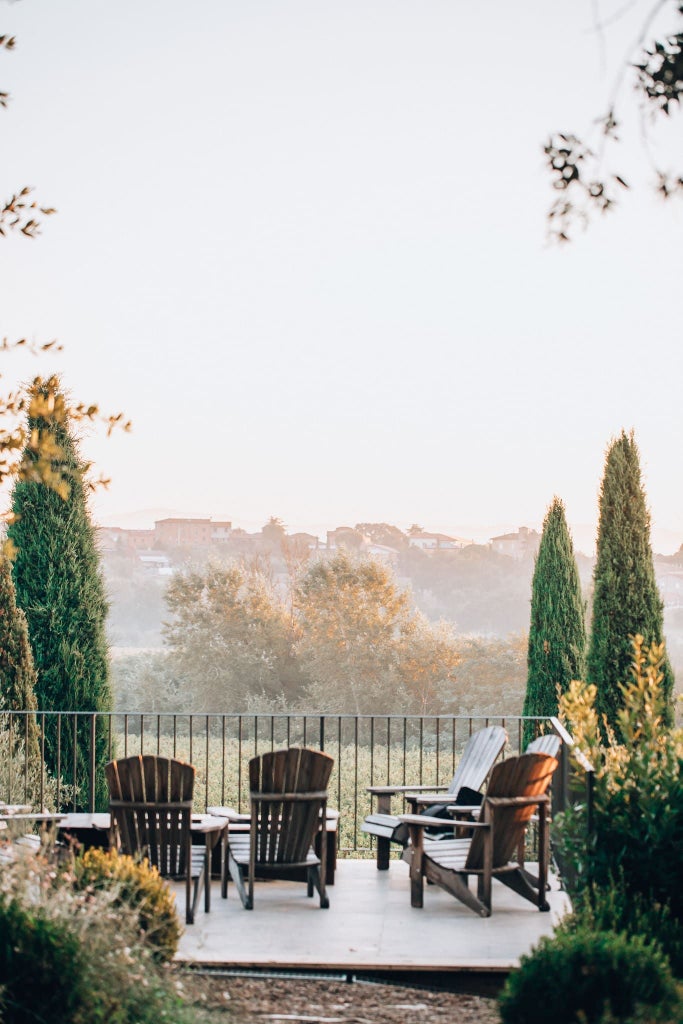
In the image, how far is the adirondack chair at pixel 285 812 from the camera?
6.25m

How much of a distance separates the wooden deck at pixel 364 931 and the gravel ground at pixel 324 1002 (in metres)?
0.14

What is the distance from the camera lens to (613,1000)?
3.61 m

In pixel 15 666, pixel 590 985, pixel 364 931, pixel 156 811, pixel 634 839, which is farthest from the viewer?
pixel 15 666

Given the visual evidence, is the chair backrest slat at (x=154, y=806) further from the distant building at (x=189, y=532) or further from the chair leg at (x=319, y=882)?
the distant building at (x=189, y=532)

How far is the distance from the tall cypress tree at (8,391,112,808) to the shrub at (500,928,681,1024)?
25.2 feet

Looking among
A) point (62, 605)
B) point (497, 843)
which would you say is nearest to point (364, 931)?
point (497, 843)

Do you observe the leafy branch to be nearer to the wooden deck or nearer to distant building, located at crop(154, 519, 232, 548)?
the wooden deck

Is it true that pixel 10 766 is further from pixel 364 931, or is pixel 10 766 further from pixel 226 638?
pixel 226 638

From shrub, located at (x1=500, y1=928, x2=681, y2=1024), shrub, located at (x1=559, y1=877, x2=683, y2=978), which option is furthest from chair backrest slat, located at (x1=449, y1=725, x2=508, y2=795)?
shrub, located at (x1=500, y1=928, x2=681, y2=1024)

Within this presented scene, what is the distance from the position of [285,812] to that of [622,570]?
5.84m

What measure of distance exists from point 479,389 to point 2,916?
16.1 meters

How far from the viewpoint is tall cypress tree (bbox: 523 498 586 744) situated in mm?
11500

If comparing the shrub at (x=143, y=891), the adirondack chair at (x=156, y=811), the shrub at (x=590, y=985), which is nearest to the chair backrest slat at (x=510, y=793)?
the adirondack chair at (x=156, y=811)

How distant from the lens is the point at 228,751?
19547mm
